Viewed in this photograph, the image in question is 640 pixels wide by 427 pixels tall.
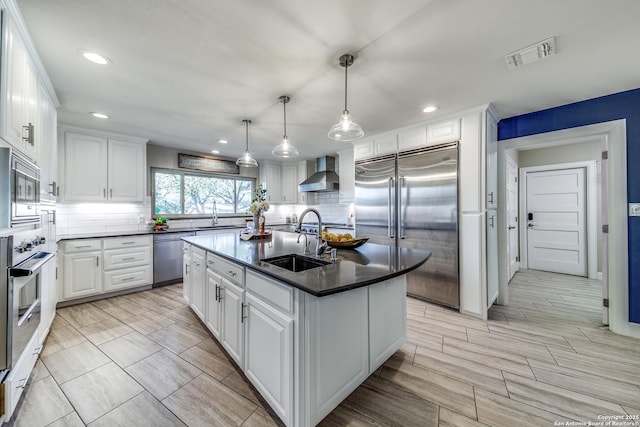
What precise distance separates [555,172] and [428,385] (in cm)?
504

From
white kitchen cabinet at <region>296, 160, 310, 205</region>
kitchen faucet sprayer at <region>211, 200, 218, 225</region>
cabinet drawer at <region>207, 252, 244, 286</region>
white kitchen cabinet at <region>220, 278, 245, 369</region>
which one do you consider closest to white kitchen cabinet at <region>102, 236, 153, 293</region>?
kitchen faucet sprayer at <region>211, 200, 218, 225</region>

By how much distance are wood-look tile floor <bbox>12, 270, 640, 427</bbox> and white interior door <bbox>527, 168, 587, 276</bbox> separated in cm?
215

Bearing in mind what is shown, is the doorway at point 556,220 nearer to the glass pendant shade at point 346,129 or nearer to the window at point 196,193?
the glass pendant shade at point 346,129

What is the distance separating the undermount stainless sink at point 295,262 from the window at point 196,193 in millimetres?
3750

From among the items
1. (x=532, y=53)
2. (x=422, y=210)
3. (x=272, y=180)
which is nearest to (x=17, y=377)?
(x=422, y=210)

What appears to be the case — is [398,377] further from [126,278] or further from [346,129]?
[126,278]

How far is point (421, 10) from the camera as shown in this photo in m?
1.39

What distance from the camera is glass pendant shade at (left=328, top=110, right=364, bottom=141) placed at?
1885 mm

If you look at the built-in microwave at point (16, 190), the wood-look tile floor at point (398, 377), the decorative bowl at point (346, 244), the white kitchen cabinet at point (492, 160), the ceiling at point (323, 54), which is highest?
the ceiling at point (323, 54)

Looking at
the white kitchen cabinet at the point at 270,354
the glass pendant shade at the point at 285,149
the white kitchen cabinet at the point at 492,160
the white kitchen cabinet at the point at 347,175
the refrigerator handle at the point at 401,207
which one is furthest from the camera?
the white kitchen cabinet at the point at 347,175

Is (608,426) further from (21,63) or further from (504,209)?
(21,63)

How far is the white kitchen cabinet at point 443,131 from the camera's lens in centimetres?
289

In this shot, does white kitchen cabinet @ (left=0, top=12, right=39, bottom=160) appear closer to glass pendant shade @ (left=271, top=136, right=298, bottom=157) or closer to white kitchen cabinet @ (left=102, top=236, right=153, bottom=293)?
glass pendant shade @ (left=271, top=136, right=298, bottom=157)

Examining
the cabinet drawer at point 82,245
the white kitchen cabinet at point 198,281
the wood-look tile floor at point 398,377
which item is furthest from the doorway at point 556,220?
the cabinet drawer at point 82,245
